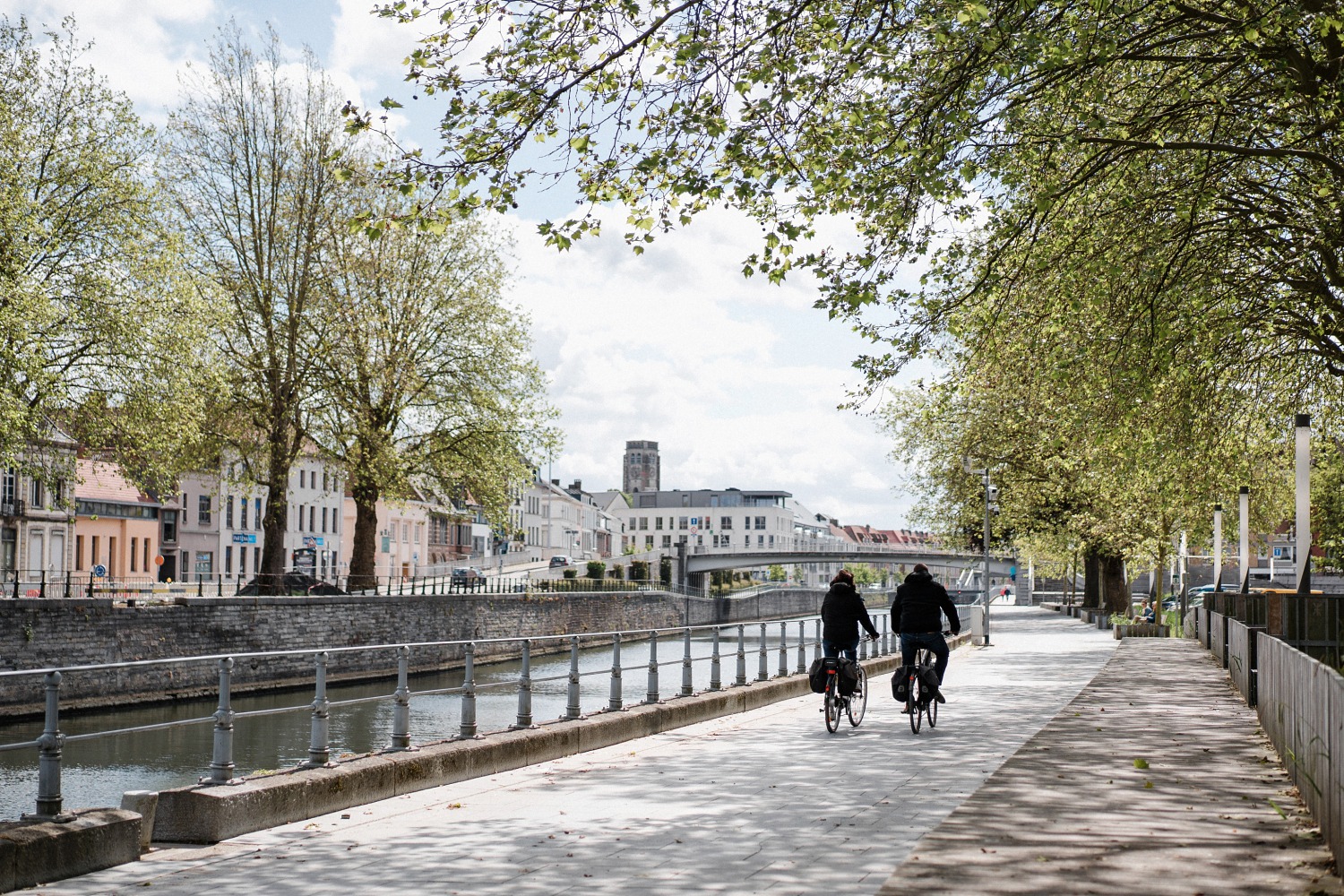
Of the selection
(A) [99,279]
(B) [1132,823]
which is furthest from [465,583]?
(B) [1132,823]

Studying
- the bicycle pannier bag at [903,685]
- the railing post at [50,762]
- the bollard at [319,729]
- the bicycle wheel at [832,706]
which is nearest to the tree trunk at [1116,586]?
the bicycle pannier bag at [903,685]

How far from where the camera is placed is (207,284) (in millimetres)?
34750

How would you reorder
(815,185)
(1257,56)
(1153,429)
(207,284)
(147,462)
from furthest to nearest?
(207,284), (147,462), (1153,429), (1257,56), (815,185)

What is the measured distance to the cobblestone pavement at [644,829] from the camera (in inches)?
272

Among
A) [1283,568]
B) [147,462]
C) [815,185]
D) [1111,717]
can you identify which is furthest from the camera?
[1283,568]

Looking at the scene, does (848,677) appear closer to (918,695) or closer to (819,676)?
(819,676)

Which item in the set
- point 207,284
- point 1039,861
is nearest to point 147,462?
point 207,284

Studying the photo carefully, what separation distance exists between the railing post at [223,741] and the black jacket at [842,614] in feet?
22.5

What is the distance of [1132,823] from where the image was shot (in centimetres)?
809

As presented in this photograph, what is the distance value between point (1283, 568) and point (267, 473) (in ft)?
280

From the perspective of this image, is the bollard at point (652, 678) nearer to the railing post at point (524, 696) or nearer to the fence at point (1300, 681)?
the railing post at point (524, 696)

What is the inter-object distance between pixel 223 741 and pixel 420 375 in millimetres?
32019

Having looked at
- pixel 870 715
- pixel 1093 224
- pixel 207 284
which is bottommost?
pixel 870 715

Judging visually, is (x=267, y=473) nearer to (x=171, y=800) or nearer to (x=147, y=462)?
(x=147, y=462)
